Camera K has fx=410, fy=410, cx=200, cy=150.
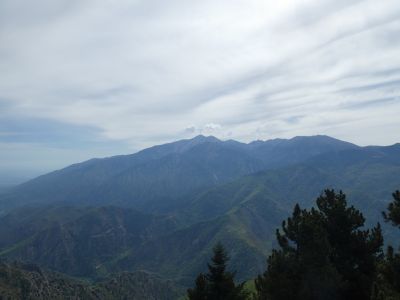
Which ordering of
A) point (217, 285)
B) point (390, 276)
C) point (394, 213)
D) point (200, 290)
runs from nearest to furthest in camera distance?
point (390, 276), point (394, 213), point (200, 290), point (217, 285)

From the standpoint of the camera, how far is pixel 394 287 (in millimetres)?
23250

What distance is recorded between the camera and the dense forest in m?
26.5

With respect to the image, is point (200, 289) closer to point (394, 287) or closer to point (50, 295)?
point (394, 287)

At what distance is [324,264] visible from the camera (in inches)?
1096

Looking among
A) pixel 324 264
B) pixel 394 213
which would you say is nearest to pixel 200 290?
pixel 324 264

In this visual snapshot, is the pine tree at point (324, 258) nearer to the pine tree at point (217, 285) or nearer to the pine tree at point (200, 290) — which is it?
the pine tree at point (217, 285)

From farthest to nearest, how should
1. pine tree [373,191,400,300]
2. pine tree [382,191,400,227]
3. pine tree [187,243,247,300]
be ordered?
pine tree [187,243,247,300] < pine tree [382,191,400,227] < pine tree [373,191,400,300]

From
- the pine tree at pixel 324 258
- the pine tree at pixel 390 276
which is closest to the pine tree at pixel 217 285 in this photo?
the pine tree at pixel 324 258

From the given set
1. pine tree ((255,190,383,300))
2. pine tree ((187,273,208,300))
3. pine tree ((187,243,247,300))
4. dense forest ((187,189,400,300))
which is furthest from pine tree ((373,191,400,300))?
pine tree ((187,273,208,300))

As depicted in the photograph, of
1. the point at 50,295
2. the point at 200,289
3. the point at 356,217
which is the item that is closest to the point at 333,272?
the point at 356,217

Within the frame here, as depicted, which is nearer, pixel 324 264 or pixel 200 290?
pixel 200 290

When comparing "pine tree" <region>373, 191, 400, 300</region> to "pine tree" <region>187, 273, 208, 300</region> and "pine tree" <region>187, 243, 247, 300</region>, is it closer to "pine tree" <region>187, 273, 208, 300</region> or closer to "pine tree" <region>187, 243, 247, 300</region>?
"pine tree" <region>187, 243, 247, 300</region>

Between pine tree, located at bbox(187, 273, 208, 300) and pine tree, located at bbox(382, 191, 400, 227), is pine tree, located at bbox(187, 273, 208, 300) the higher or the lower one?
the lower one

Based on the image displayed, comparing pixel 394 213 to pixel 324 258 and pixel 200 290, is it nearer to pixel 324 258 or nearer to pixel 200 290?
pixel 324 258
